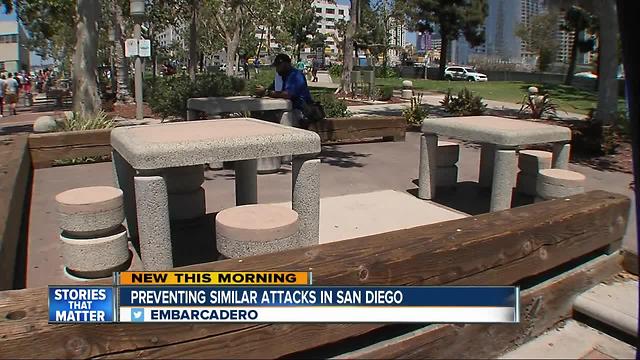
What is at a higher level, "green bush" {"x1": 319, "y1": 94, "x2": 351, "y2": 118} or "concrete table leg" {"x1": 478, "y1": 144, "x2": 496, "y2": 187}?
"green bush" {"x1": 319, "y1": 94, "x2": 351, "y2": 118}

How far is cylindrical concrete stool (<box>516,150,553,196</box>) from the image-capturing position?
650 cm


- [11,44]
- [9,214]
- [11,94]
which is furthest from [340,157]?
[11,44]

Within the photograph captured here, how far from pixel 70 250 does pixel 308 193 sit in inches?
72.3

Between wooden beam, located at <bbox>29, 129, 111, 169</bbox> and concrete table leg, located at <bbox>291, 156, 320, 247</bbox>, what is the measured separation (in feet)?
18.3

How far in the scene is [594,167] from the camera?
9234mm

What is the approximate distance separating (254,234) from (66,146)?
6874 millimetres

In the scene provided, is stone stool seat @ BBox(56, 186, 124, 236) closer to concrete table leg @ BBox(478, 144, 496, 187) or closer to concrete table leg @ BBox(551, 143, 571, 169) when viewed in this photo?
concrete table leg @ BBox(551, 143, 571, 169)

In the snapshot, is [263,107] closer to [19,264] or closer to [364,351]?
[19,264]

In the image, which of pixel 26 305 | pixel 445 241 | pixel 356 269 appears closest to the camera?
pixel 26 305

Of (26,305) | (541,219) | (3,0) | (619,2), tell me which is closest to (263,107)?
(541,219)

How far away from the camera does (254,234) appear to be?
315 cm

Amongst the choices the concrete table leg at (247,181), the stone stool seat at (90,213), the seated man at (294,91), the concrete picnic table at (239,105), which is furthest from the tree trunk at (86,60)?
the stone stool seat at (90,213)

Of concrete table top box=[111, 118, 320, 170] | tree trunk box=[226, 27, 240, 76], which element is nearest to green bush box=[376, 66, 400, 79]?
tree trunk box=[226, 27, 240, 76]

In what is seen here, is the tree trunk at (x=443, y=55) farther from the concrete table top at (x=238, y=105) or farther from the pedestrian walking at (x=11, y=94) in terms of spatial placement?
the concrete table top at (x=238, y=105)
